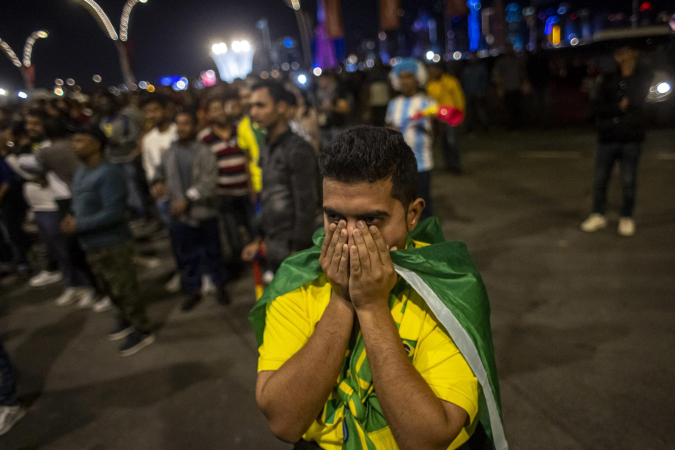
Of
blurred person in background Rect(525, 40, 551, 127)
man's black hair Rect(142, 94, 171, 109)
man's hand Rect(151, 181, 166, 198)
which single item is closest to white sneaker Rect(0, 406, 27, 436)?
man's hand Rect(151, 181, 166, 198)

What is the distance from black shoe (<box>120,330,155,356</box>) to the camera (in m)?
3.98

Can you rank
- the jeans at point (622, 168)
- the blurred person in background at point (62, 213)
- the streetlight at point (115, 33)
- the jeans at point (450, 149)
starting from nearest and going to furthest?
the blurred person in background at point (62, 213)
the jeans at point (622, 168)
the jeans at point (450, 149)
the streetlight at point (115, 33)

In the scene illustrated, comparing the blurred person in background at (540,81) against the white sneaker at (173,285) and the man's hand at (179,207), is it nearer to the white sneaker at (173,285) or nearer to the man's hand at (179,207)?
the white sneaker at (173,285)

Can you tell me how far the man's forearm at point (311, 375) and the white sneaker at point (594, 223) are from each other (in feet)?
16.9

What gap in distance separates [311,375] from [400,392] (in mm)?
260

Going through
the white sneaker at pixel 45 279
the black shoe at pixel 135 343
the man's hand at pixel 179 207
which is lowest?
the black shoe at pixel 135 343

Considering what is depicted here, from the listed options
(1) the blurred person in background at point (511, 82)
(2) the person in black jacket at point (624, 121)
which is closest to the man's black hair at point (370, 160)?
(2) the person in black jacket at point (624, 121)

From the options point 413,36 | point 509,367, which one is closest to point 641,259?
point 509,367

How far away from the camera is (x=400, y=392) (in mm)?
1188

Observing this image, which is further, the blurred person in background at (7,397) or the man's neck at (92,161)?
the man's neck at (92,161)

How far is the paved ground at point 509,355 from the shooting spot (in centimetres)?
272

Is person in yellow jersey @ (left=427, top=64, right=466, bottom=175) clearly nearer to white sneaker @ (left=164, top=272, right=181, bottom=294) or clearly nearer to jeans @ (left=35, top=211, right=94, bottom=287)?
white sneaker @ (left=164, top=272, right=181, bottom=294)

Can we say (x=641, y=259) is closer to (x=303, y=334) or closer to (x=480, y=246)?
(x=480, y=246)

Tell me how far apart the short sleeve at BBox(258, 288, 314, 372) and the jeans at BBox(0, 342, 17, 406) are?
266 cm
